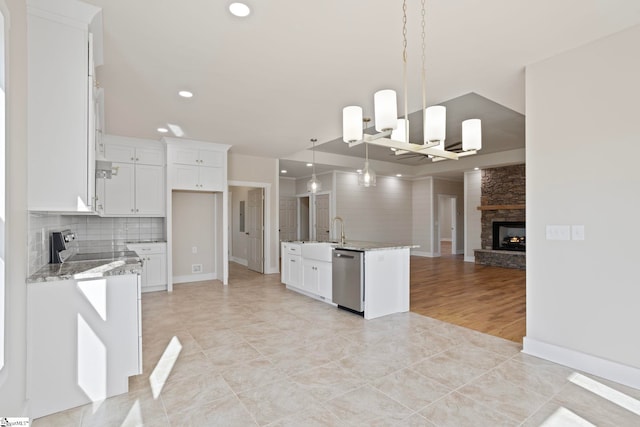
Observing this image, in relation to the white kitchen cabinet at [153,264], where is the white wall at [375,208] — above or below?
above

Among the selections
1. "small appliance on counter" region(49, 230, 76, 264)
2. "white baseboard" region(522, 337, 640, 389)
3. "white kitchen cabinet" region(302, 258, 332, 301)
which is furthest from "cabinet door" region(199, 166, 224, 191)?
"white baseboard" region(522, 337, 640, 389)

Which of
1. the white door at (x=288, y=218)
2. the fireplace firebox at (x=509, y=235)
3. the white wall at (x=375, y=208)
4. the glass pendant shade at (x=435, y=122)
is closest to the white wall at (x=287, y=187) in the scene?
the white door at (x=288, y=218)

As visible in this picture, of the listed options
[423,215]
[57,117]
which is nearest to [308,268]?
[57,117]

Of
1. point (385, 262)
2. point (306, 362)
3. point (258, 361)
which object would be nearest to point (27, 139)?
point (258, 361)

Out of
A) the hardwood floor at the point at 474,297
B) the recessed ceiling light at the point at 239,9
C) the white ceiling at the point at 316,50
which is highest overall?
the recessed ceiling light at the point at 239,9

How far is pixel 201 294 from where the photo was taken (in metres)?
5.20

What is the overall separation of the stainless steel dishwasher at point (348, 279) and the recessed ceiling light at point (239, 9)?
2.71 metres

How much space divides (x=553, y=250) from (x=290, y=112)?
3.25 meters

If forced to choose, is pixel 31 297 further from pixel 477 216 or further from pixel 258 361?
pixel 477 216

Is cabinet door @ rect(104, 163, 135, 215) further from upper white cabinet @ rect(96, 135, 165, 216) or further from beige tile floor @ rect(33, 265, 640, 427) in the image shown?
beige tile floor @ rect(33, 265, 640, 427)

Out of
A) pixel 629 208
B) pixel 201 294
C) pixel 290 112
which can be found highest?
pixel 290 112

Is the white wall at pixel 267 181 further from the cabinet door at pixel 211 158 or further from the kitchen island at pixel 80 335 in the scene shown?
the kitchen island at pixel 80 335

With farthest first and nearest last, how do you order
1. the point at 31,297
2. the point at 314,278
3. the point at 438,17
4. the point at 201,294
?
1. the point at 201,294
2. the point at 314,278
3. the point at 438,17
4. the point at 31,297

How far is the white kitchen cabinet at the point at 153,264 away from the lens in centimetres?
532
